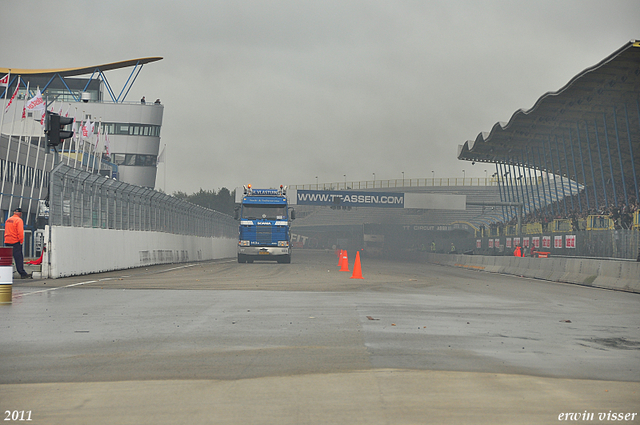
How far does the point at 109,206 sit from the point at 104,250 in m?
1.89

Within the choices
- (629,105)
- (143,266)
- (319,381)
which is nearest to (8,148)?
(143,266)

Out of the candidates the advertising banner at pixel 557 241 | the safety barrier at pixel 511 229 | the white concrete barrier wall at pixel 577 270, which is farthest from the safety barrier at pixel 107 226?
the safety barrier at pixel 511 229

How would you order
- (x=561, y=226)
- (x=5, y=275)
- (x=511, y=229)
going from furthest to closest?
(x=511, y=229)
(x=561, y=226)
(x=5, y=275)

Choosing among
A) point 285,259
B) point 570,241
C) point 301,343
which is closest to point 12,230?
point 301,343

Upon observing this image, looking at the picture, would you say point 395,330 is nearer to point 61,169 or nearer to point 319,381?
point 319,381

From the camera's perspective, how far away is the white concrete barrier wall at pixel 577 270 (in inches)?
827

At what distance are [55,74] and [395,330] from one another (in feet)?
253

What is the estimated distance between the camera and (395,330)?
968 cm

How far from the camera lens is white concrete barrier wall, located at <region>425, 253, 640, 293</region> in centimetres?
2102

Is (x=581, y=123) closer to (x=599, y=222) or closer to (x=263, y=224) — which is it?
(x=599, y=222)

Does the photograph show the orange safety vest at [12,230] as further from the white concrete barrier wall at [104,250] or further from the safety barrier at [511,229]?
the safety barrier at [511,229]

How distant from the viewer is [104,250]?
25.0 meters

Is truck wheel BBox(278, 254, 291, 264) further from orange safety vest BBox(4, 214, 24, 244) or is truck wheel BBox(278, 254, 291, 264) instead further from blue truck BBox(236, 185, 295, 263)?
orange safety vest BBox(4, 214, 24, 244)

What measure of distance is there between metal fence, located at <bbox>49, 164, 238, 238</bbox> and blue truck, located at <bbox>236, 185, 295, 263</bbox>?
152 inches
